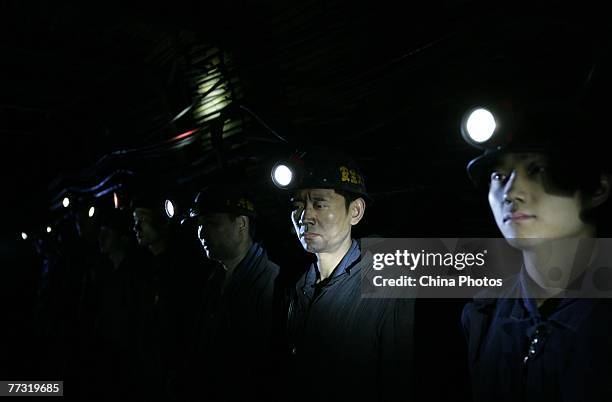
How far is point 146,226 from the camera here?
7.10 metres

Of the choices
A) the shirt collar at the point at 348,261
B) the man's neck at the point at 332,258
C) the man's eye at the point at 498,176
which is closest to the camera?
the man's eye at the point at 498,176

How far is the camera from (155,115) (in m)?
9.04

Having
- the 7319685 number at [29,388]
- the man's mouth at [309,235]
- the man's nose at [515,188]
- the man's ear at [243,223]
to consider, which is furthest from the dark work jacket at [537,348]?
the 7319685 number at [29,388]

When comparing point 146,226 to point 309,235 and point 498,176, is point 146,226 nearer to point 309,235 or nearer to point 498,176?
point 309,235

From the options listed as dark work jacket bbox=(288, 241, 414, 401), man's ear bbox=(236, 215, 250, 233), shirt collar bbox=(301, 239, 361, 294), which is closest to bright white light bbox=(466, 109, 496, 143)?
dark work jacket bbox=(288, 241, 414, 401)

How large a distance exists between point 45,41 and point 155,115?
7.16 ft

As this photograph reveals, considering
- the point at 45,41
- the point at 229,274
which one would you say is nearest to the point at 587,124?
the point at 229,274

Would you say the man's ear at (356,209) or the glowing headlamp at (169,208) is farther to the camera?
the glowing headlamp at (169,208)

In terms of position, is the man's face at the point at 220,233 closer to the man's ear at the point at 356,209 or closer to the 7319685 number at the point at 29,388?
the man's ear at the point at 356,209

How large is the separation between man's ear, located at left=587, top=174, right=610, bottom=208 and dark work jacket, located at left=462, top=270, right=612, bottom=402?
538mm

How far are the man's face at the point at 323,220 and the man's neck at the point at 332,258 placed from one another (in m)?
0.05

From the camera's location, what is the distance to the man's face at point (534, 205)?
2.60 metres

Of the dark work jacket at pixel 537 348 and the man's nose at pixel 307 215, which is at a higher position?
the man's nose at pixel 307 215

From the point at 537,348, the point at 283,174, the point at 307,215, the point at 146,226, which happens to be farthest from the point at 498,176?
the point at 146,226
